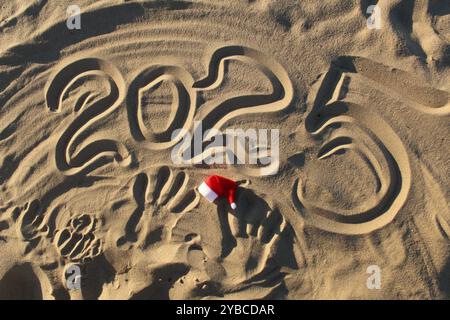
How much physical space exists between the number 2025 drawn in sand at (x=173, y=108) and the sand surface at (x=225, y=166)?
0.4 inches

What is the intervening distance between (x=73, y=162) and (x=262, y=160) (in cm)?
147

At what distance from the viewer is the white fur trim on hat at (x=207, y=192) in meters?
3.47

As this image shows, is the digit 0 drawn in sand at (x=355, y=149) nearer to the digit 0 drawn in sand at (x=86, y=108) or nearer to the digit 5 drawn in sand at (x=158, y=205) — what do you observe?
the digit 5 drawn in sand at (x=158, y=205)

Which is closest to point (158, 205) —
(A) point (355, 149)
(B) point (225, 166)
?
(B) point (225, 166)

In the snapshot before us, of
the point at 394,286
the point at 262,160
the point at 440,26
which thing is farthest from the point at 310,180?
the point at 440,26

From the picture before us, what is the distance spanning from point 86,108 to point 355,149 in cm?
208

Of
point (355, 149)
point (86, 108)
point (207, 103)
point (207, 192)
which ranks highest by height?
point (86, 108)

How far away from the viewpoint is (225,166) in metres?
3.55

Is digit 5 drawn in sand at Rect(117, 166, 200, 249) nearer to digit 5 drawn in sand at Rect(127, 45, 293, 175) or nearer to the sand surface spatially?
the sand surface

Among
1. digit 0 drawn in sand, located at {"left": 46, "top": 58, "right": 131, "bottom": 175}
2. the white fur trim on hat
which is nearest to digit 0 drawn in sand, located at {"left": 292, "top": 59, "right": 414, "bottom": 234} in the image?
the white fur trim on hat

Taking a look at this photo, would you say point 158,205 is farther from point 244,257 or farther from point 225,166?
point 244,257

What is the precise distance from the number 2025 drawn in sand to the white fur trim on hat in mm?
205

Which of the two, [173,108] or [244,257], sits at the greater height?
[173,108]

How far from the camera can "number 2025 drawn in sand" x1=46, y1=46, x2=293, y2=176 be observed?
3.57 m
